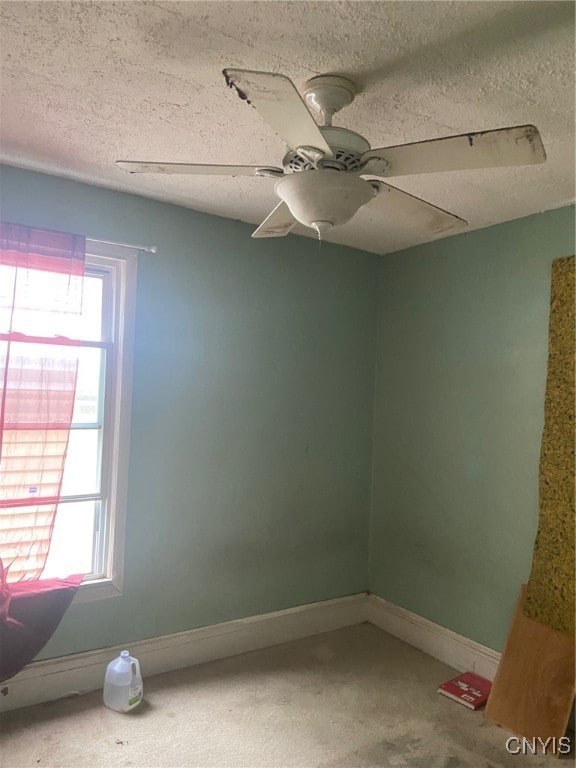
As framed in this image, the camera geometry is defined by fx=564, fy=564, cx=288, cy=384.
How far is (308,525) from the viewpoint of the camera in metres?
3.29

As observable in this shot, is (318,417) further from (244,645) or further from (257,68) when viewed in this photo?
(257,68)

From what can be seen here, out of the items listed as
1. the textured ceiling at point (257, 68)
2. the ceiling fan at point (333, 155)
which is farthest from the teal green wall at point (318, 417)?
the ceiling fan at point (333, 155)

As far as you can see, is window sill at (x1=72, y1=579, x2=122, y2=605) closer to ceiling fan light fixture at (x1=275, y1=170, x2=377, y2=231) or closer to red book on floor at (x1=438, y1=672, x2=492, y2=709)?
red book on floor at (x1=438, y1=672, x2=492, y2=709)

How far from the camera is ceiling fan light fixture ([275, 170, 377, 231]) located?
56.3 inches

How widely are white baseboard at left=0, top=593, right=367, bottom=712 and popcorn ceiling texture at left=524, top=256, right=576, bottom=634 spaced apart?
1191mm

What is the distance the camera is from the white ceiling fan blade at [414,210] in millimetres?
1665

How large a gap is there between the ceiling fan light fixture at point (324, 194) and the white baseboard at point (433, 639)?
2.37 m

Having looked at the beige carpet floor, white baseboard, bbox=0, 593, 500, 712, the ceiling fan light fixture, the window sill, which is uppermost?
the ceiling fan light fixture

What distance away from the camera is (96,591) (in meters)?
2.59

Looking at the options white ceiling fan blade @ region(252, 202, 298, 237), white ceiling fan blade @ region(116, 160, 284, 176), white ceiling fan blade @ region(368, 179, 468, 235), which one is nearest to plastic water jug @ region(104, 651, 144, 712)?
white ceiling fan blade @ region(252, 202, 298, 237)

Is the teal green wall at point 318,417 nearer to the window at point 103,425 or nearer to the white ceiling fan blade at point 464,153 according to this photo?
the window at point 103,425

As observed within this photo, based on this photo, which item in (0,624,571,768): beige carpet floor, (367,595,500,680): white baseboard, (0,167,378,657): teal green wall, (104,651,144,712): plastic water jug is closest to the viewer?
(0,624,571,768): beige carpet floor

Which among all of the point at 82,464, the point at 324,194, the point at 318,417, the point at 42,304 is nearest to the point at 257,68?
the point at 324,194

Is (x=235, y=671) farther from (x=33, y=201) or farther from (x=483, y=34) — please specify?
(x=483, y=34)
